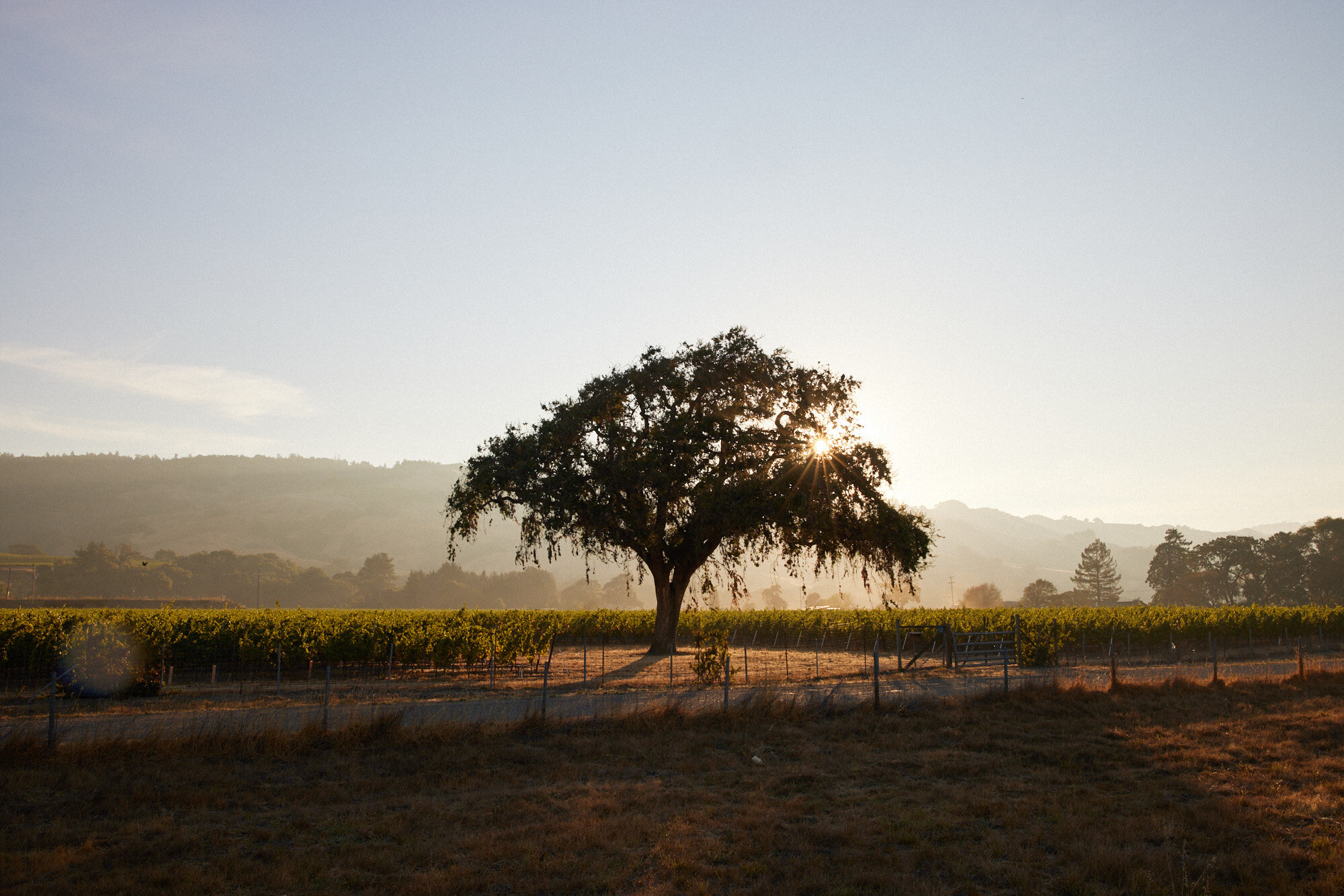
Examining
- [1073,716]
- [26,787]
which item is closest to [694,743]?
[1073,716]

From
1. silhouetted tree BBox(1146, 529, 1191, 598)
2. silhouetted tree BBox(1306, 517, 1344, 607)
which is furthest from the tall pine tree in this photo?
silhouetted tree BBox(1306, 517, 1344, 607)

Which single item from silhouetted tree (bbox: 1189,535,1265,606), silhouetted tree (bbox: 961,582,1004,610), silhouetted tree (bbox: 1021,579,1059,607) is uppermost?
silhouetted tree (bbox: 1189,535,1265,606)

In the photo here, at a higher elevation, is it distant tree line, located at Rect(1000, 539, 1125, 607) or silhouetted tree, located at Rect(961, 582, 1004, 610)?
distant tree line, located at Rect(1000, 539, 1125, 607)

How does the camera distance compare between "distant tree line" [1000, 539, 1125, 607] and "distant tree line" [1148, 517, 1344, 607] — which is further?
"distant tree line" [1000, 539, 1125, 607]

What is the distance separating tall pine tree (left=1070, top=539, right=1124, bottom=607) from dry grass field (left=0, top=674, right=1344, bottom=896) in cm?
13808

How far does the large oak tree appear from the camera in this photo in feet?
92.4

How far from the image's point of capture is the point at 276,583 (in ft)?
502

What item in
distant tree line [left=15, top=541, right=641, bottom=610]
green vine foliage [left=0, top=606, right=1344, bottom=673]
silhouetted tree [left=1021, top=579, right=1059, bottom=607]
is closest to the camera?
green vine foliage [left=0, top=606, right=1344, bottom=673]

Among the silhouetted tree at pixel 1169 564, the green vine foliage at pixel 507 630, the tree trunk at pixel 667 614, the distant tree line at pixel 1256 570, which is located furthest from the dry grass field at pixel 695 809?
the silhouetted tree at pixel 1169 564

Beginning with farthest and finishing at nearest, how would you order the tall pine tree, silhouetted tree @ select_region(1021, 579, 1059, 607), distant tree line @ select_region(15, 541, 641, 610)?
the tall pine tree, distant tree line @ select_region(15, 541, 641, 610), silhouetted tree @ select_region(1021, 579, 1059, 607)

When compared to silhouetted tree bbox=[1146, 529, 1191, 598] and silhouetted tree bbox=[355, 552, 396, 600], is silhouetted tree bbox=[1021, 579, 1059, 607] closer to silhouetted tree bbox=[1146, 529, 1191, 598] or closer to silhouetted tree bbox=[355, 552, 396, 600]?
silhouetted tree bbox=[1146, 529, 1191, 598]

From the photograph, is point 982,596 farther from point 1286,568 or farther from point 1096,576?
point 1286,568

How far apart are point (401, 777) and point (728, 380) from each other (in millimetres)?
21828

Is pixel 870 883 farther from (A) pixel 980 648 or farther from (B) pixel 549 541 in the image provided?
(A) pixel 980 648
